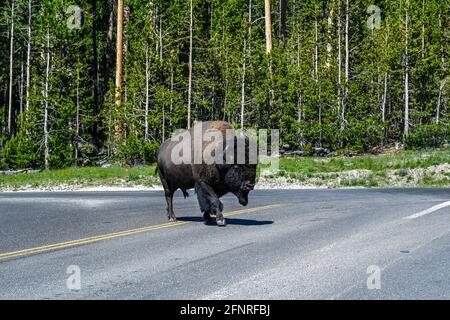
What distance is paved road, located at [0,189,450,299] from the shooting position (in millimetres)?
6562

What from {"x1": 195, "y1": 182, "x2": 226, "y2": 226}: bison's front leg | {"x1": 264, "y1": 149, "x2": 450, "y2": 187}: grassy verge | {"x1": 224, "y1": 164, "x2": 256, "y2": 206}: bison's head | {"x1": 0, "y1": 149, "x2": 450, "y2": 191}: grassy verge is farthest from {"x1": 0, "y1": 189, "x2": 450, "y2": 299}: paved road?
{"x1": 0, "y1": 149, "x2": 450, "y2": 191}: grassy verge

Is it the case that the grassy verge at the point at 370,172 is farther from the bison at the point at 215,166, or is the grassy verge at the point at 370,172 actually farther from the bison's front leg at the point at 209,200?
the bison's front leg at the point at 209,200

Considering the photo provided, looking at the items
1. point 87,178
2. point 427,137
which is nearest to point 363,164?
point 427,137

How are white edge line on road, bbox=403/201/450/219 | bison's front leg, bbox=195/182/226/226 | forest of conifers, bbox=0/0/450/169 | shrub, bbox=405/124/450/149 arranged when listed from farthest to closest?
shrub, bbox=405/124/450/149 → forest of conifers, bbox=0/0/450/169 → white edge line on road, bbox=403/201/450/219 → bison's front leg, bbox=195/182/226/226

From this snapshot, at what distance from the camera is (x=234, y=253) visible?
348 inches

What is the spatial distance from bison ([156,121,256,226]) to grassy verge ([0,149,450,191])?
1527 centimetres

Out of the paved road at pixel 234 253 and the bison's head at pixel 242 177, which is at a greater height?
the bison's head at pixel 242 177

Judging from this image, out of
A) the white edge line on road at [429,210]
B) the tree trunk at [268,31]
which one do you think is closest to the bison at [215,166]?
the white edge line on road at [429,210]

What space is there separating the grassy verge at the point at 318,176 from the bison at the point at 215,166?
1527 centimetres

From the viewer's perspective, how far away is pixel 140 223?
42.6 ft

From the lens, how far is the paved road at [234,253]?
6.56 m

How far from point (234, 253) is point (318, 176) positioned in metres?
20.2

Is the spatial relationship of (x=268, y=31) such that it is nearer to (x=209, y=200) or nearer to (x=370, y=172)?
(x=370, y=172)

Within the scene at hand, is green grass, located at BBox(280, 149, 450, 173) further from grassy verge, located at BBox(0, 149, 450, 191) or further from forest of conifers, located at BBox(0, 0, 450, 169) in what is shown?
forest of conifers, located at BBox(0, 0, 450, 169)
